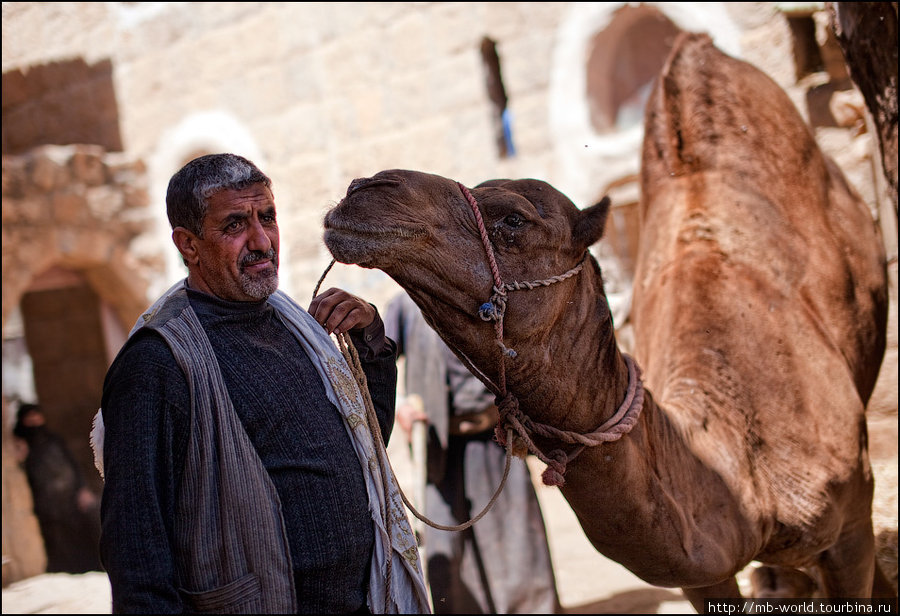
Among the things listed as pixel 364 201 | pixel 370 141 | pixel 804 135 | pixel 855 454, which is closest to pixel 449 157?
pixel 370 141

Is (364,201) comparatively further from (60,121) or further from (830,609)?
(60,121)

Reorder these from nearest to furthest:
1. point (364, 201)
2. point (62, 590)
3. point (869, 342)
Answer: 1. point (364, 201)
2. point (869, 342)
3. point (62, 590)

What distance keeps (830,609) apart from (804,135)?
2.28 m

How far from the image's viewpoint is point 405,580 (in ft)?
6.91

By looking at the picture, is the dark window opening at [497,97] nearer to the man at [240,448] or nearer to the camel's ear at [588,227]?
the camel's ear at [588,227]

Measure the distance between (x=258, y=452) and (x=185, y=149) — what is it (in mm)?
7476

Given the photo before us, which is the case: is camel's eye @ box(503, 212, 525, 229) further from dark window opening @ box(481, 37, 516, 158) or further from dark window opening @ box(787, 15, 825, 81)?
dark window opening @ box(481, 37, 516, 158)

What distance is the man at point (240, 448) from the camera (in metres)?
1.68

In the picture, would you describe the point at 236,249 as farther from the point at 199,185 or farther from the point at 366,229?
the point at 366,229

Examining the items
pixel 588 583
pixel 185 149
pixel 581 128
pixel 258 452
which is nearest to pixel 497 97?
pixel 581 128

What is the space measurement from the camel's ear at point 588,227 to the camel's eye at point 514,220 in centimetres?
19

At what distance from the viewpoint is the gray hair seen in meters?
1.97

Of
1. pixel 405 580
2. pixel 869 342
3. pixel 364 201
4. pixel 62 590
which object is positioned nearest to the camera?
pixel 364 201

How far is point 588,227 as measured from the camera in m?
2.23
